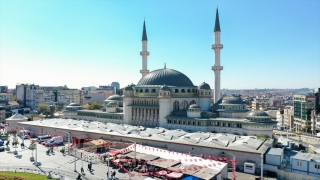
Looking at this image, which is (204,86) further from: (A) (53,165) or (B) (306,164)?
(A) (53,165)

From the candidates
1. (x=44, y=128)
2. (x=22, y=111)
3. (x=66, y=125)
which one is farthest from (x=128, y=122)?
(x=22, y=111)

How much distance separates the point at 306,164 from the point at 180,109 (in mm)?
26390

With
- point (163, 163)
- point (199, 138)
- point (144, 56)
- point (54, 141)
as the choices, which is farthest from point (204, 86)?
point (54, 141)

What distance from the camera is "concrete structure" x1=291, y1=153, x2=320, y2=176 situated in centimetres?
2505

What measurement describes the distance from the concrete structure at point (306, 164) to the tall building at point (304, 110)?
40442 millimetres

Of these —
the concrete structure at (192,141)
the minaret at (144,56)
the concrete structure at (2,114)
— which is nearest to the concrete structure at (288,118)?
the minaret at (144,56)

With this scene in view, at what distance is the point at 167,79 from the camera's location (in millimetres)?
52156

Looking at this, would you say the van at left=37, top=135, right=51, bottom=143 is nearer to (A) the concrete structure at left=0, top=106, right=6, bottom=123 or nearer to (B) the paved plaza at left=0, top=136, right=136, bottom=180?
(B) the paved plaza at left=0, top=136, right=136, bottom=180

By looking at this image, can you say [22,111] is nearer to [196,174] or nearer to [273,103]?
[196,174]

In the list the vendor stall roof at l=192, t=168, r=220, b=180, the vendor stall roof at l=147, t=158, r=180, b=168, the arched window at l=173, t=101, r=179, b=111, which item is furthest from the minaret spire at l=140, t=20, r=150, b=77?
the vendor stall roof at l=192, t=168, r=220, b=180

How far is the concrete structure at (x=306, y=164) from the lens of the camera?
25.0 metres

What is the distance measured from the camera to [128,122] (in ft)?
167

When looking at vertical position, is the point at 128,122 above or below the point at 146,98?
below

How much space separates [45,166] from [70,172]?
15.1 feet
